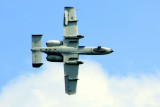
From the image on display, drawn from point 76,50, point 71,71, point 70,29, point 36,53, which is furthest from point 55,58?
point 70,29

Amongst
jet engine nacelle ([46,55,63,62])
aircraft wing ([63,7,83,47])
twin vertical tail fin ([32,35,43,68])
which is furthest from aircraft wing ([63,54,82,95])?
twin vertical tail fin ([32,35,43,68])

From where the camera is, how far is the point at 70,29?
9012 centimetres

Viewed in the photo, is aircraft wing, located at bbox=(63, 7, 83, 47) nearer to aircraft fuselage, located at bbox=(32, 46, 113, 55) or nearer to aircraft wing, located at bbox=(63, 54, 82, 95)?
aircraft fuselage, located at bbox=(32, 46, 113, 55)

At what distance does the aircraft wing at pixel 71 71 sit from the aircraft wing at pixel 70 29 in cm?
243

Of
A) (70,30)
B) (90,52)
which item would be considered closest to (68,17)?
(70,30)

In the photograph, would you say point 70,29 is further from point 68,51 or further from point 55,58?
point 55,58

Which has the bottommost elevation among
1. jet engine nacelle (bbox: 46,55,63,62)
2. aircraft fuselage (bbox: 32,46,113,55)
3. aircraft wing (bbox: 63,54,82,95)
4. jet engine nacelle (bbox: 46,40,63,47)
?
aircraft wing (bbox: 63,54,82,95)

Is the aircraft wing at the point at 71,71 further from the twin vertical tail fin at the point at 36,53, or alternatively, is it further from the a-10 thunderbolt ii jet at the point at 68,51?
the twin vertical tail fin at the point at 36,53

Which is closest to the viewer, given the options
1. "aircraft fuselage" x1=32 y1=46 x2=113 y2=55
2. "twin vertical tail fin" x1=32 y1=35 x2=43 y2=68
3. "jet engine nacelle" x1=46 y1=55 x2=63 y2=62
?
"aircraft fuselage" x1=32 y1=46 x2=113 y2=55

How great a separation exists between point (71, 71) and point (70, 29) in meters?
7.98

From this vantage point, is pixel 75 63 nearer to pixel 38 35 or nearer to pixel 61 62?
pixel 61 62

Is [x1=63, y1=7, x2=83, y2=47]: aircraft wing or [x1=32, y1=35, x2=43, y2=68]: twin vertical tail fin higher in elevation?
[x1=63, y1=7, x2=83, y2=47]: aircraft wing

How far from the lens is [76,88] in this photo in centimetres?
9050

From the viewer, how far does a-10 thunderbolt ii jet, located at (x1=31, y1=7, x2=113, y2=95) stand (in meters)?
88.2
